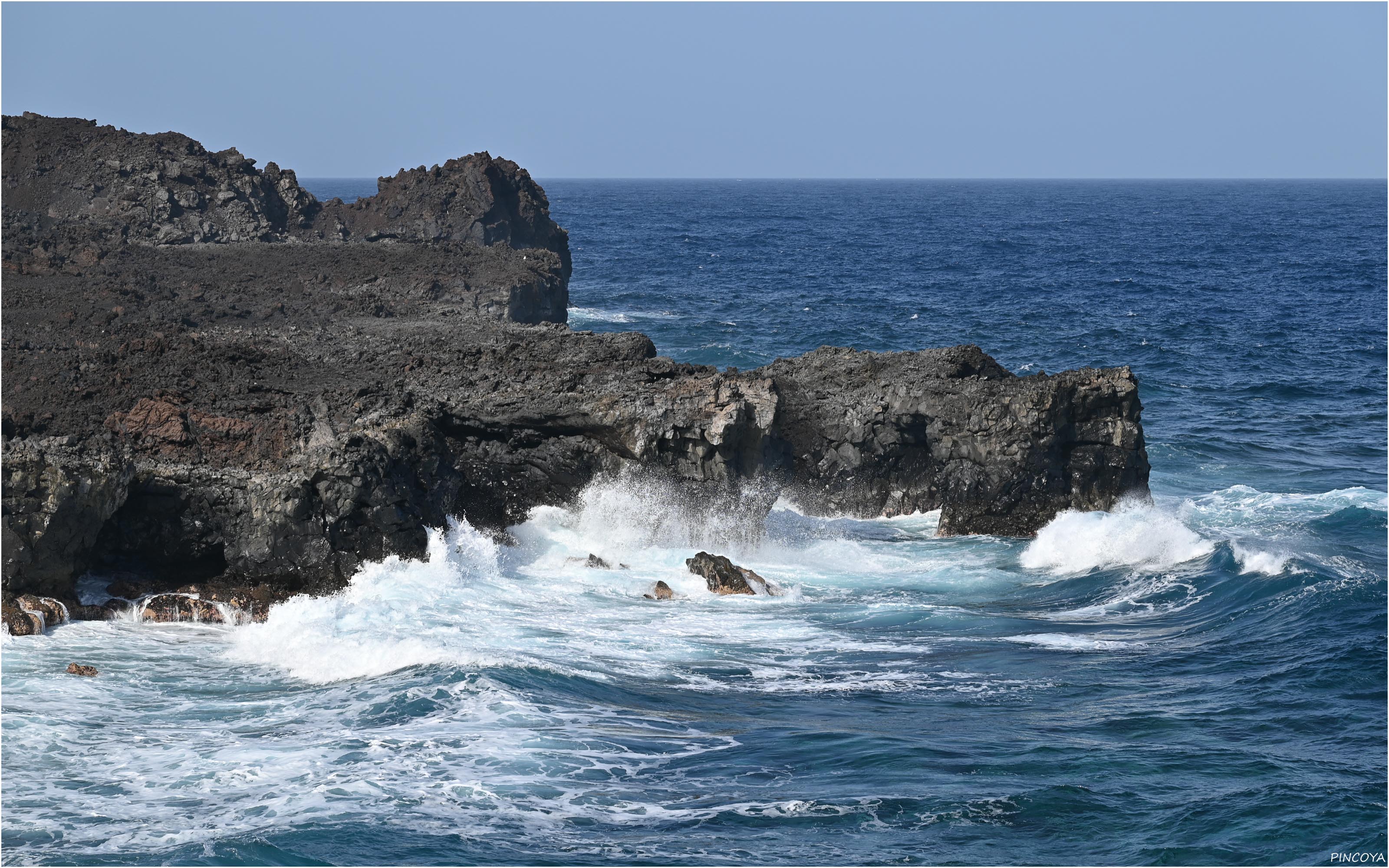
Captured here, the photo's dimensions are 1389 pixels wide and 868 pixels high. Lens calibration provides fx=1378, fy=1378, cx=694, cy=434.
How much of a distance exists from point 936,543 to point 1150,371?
898 inches

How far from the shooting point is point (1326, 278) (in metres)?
72.6

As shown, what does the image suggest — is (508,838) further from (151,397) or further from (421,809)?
(151,397)

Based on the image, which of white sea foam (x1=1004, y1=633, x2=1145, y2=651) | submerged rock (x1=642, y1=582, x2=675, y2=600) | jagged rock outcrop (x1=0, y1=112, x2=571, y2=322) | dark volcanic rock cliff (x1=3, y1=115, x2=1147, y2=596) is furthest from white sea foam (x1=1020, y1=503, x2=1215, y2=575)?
jagged rock outcrop (x1=0, y1=112, x2=571, y2=322)

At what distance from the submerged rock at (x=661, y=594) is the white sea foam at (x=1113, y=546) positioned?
7085 millimetres

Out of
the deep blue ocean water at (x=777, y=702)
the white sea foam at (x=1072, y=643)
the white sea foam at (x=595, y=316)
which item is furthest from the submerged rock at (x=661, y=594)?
the white sea foam at (x=595, y=316)

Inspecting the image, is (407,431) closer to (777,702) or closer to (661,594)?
(661,594)

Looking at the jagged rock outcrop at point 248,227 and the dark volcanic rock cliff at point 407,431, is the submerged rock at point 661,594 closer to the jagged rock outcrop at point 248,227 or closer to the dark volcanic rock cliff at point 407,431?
the dark volcanic rock cliff at point 407,431

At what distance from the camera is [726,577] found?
23422 millimetres

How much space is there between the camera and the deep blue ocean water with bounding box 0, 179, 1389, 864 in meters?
14.3

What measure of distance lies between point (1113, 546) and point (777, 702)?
10560 millimetres

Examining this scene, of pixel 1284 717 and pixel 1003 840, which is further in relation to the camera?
pixel 1284 717

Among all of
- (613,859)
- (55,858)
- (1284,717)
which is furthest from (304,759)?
(1284,717)

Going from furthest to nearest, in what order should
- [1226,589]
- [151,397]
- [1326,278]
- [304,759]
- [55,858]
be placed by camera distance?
[1326,278]
[151,397]
[1226,589]
[304,759]
[55,858]

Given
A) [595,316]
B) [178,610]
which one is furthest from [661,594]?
[595,316]
